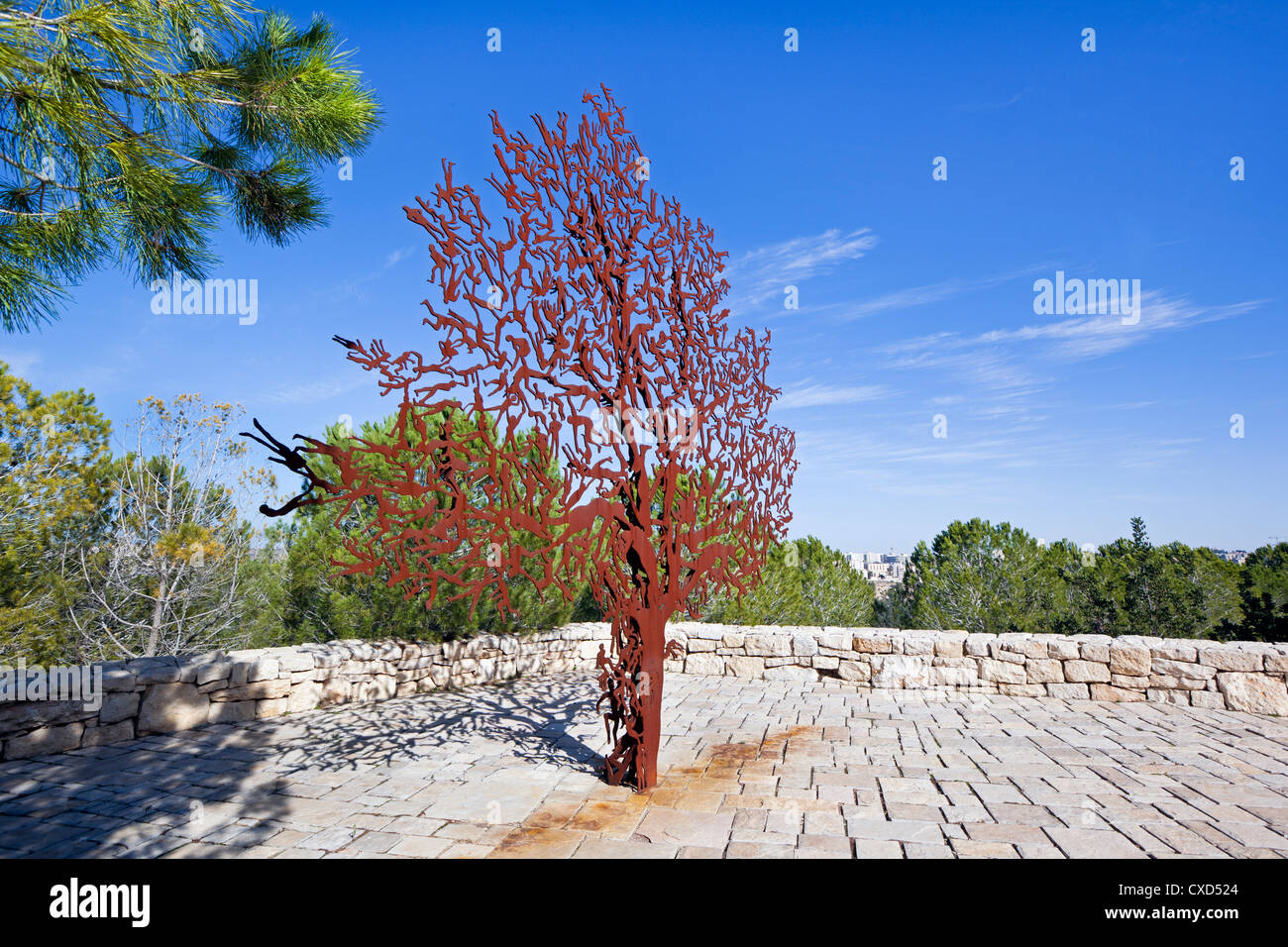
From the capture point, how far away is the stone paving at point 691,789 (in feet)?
11.7

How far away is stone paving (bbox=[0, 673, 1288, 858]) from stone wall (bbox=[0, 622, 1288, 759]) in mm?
258

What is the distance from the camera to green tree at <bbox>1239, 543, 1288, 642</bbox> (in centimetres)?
902

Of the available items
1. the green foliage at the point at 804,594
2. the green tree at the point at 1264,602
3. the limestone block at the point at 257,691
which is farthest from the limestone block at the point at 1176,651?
the limestone block at the point at 257,691

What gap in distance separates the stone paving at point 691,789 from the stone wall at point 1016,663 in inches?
15.0

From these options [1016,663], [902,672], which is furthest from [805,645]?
[1016,663]

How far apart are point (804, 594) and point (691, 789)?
→ 8.38 metres

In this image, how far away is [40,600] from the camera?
779 cm

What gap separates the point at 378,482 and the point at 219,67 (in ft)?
14.8

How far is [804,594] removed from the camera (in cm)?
1241

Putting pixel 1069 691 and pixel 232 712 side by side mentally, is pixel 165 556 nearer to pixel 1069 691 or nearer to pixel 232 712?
pixel 232 712

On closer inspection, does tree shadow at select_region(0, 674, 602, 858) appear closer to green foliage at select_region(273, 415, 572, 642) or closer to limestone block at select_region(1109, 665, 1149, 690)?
green foliage at select_region(273, 415, 572, 642)

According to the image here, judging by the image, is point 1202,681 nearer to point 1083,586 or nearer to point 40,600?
point 1083,586

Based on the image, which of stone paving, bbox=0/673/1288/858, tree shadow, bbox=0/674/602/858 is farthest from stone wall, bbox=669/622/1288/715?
tree shadow, bbox=0/674/602/858
